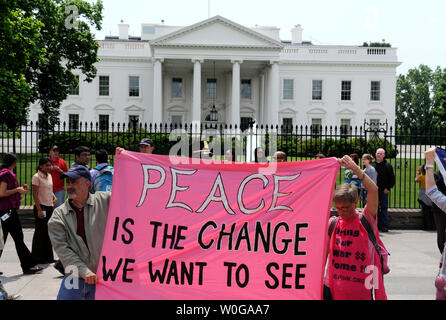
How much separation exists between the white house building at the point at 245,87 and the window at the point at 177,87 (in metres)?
0.11

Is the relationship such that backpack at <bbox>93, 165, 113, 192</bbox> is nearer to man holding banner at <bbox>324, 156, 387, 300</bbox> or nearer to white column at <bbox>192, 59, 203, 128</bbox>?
man holding banner at <bbox>324, 156, 387, 300</bbox>

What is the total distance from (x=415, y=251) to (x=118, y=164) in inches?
271

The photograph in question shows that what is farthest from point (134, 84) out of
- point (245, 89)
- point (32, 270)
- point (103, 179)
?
point (103, 179)

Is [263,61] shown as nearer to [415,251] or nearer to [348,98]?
[348,98]

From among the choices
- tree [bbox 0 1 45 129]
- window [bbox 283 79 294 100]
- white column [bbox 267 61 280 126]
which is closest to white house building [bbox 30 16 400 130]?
window [bbox 283 79 294 100]

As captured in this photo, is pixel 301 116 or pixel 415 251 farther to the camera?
pixel 301 116

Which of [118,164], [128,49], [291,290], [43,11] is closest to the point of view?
[291,290]

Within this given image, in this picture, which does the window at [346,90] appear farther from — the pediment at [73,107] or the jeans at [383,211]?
the jeans at [383,211]

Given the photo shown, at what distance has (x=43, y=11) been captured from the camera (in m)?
30.6

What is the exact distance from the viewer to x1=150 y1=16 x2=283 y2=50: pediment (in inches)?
1868

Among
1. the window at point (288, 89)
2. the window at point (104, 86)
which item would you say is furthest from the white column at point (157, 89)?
the window at point (288, 89)

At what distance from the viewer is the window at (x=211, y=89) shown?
53.0 metres

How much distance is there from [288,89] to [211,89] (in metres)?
8.63
